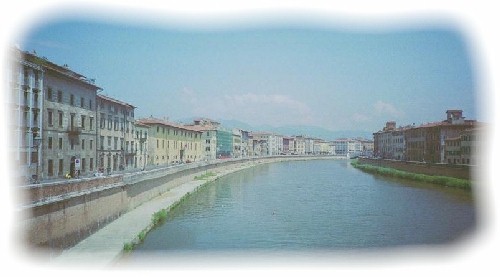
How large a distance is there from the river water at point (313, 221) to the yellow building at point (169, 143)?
5701 mm

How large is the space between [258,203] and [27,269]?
8.69m

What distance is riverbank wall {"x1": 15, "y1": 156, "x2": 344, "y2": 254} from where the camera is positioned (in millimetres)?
5957

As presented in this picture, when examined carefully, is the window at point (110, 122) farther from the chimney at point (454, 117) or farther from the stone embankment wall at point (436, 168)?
the chimney at point (454, 117)

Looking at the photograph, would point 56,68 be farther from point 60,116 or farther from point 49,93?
point 60,116

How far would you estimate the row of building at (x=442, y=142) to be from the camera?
18422 mm

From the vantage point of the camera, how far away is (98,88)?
11.5 metres

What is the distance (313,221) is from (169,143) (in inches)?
566

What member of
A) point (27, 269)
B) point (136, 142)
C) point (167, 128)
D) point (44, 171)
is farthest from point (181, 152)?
point (27, 269)

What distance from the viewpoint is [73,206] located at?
24.3 feet

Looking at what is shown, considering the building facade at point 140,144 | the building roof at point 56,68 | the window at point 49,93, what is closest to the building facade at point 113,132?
the building roof at point 56,68

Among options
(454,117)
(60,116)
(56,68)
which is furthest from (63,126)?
(454,117)

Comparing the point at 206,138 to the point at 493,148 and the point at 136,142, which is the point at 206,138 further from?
the point at 493,148

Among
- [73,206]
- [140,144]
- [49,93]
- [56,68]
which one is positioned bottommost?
[73,206]

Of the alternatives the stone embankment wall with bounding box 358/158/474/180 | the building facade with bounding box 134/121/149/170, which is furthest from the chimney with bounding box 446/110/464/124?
the building facade with bounding box 134/121/149/170
